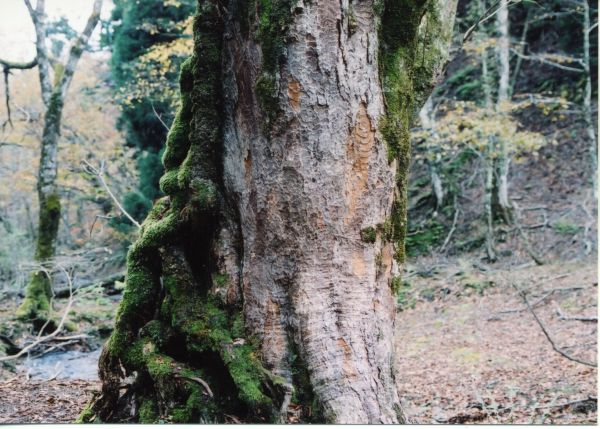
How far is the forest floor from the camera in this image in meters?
3.59

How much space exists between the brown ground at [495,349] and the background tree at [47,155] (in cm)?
495

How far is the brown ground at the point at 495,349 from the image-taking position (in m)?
3.74

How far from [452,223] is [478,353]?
539 centimetres

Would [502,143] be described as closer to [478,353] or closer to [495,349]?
[495,349]

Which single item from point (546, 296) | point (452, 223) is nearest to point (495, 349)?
point (546, 296)

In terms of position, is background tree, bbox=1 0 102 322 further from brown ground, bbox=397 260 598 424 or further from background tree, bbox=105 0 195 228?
brown ground, bbox=397 260 598 424

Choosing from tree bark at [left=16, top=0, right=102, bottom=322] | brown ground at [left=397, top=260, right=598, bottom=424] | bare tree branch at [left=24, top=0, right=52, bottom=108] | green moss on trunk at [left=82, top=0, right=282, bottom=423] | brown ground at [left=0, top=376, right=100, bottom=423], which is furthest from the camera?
bare tree branch at [left=24, top=0, right=52, bottom=108]

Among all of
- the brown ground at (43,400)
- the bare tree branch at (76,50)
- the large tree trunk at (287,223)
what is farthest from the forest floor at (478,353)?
the bare tree branch at (76,50)

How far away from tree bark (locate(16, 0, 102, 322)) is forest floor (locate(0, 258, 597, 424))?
1.64 ft

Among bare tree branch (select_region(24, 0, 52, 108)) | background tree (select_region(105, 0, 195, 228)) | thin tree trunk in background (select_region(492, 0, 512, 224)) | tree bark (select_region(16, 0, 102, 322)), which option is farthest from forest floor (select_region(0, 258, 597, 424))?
bare tree branch (select_region(24, 0, 52, 108))

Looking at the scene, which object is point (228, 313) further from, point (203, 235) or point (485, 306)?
point (485, 306)

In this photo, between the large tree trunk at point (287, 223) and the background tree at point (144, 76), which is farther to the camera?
the background tree at point (144, 76)

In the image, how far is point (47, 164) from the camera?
24.2 ft

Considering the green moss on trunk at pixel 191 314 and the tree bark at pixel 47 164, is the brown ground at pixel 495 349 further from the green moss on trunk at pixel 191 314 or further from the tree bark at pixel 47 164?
the tree bark at pixel 47 164
